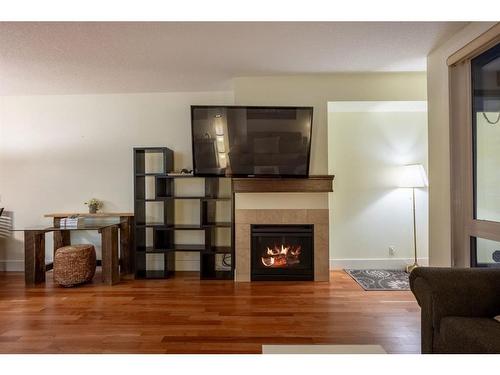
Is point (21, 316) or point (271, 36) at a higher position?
point (271, 36)

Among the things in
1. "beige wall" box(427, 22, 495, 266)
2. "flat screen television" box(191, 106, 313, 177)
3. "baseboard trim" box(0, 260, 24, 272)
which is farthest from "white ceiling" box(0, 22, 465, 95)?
"baseboard trim" box(0, 260, 24, 272)

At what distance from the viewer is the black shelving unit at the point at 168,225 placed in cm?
370

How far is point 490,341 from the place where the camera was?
131 cm

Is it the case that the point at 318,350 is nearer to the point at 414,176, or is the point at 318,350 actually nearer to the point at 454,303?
the point at 454,303

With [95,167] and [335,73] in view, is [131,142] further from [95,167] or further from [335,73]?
[335,73]

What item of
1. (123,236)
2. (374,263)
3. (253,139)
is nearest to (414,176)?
(374,263)

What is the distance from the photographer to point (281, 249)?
3590 millimetres

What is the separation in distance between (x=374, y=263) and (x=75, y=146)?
4374 mm

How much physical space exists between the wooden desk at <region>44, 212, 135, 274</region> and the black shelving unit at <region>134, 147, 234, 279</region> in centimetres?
19
